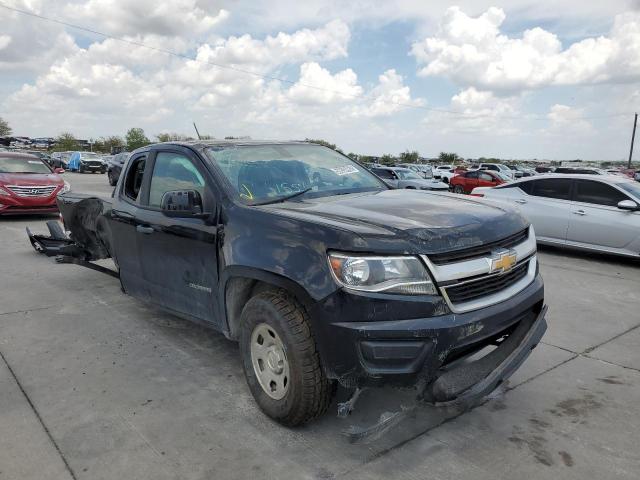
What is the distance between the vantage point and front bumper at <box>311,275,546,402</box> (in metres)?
2.55

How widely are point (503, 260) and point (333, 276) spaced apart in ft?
3.40

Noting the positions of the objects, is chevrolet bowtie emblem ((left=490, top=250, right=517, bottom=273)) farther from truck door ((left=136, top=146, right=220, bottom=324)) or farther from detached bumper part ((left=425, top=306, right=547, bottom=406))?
truck door ((left=136, top=146, right=220, bottom=324))

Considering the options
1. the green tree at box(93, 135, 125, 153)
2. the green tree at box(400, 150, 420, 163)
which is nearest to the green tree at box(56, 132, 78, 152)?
the green tree at box(93, 135, 125, 153)

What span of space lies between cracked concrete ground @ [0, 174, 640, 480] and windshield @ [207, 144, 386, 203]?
1445mm

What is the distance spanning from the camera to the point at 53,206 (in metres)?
12.4

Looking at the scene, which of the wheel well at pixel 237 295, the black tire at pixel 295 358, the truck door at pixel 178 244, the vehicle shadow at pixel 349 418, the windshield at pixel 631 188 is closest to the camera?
the black tire at pixel 295 358

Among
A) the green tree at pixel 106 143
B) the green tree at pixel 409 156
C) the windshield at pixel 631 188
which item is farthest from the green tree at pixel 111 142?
the windshield at pixel 631 188

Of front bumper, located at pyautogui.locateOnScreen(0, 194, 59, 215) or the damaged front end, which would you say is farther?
front bumper, located at pyautogui.locateOnScreen(0, 194, 59, 215)

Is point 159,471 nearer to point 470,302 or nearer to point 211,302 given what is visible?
point 211,302

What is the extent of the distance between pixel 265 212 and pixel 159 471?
1546 millimetres

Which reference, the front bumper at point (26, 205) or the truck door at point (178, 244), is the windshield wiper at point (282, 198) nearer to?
the truck door at point (178, 244)

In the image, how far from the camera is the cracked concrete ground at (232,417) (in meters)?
2.77

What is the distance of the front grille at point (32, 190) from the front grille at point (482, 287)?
39.1ft

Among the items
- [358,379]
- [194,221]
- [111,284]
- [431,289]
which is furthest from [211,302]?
[111,284]
